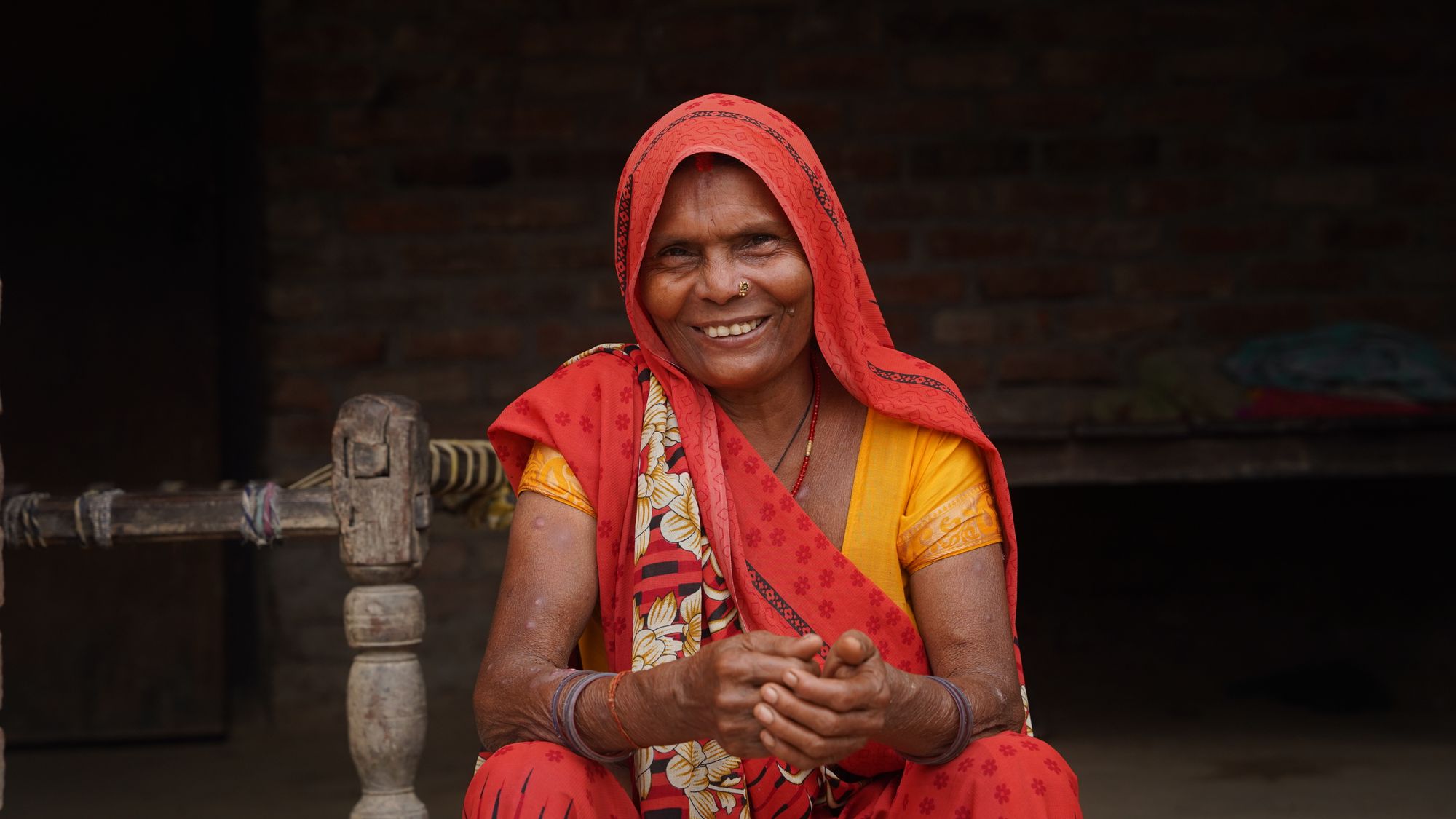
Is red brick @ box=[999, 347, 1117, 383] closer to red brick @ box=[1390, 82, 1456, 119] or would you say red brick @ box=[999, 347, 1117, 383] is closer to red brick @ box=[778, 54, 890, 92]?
red brick @ box=[778, 54, 890, 92]

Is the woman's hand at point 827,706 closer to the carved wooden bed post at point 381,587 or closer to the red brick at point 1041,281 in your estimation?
the carved wooden bed post at point 381,587

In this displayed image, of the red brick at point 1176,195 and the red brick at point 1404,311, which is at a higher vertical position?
the red brick at point 1176,195

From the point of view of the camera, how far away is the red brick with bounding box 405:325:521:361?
4543mm

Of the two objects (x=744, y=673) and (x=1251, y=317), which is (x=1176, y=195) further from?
(x=744, y=673)

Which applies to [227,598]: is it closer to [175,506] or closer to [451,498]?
[451,498]

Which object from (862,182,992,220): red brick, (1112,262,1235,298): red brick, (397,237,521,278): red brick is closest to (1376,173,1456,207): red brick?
(1112,262,1235,298): red brick

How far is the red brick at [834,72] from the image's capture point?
176 inches

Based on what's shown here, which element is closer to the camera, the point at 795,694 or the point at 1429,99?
the point at 795,694

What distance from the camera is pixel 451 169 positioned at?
14.9 feet

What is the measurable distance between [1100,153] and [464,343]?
2.05m

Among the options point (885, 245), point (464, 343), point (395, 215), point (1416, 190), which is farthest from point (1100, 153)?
point (395, 215)

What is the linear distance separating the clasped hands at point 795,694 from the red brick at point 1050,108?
10.4 feet

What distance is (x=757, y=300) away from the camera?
1.96 meters

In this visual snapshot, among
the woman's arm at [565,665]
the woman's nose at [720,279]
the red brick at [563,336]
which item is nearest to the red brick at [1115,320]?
the red brick at [563,336]
